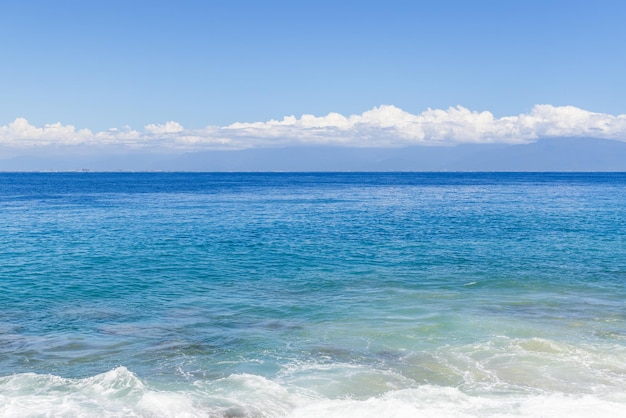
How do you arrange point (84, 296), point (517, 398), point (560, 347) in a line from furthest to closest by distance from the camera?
point (84, 296), point (560, 347), point (517, 398)

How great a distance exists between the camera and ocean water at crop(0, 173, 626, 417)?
75.9 feet

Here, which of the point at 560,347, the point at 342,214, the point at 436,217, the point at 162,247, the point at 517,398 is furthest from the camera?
the point at 342,214

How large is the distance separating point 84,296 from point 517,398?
28257 millimetres

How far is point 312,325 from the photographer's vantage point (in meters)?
32.8

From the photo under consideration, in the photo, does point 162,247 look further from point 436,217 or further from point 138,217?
point 436,217

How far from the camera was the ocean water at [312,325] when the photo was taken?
23.1m

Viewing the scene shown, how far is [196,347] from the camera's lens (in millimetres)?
28969

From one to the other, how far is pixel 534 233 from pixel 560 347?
4435 centimetres

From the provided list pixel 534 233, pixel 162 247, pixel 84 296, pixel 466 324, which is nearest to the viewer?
pixel 466 324

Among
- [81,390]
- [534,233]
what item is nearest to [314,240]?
[534,233]

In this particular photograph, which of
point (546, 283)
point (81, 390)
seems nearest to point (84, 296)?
point (81, 390)

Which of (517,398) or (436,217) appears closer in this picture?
(517,398)

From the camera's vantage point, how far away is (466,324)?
3275 centimetres

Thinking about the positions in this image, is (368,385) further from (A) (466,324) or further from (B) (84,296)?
(B) (84,296)
